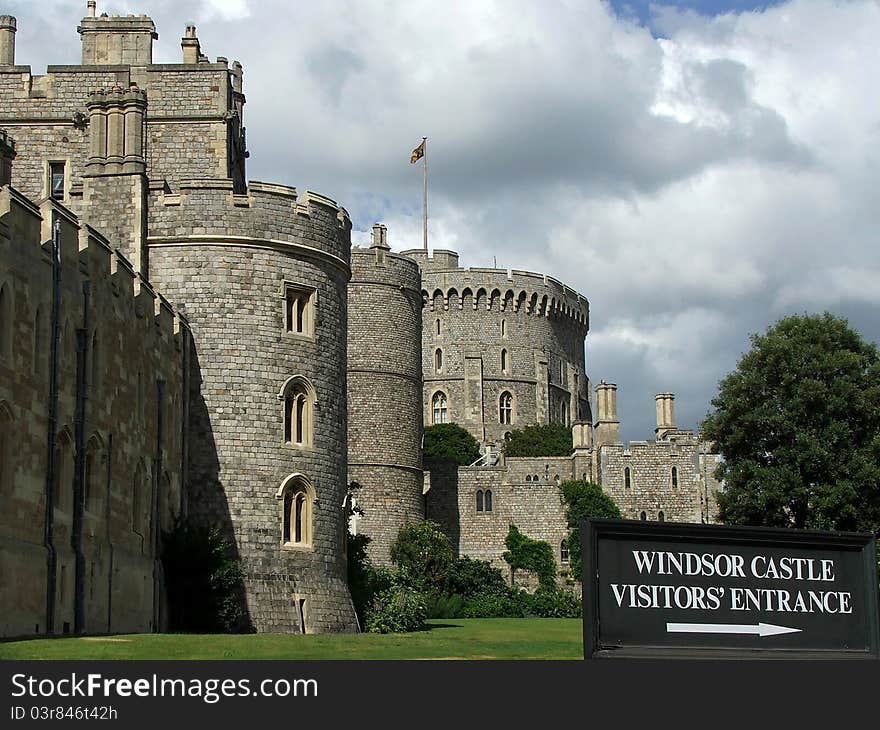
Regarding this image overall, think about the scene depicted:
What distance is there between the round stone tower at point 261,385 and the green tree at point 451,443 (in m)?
61.7

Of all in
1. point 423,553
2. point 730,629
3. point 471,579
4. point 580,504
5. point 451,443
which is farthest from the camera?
point 451,443

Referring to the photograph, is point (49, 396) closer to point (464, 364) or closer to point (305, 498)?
point (305, 498)

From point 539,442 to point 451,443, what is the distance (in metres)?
5.84

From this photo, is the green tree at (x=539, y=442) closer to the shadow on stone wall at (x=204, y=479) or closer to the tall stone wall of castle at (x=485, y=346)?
the tall stone wall of castle at (x=485, y=346)

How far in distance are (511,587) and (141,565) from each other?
4426cm

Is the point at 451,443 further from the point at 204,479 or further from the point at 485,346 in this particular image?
the point at 204,479

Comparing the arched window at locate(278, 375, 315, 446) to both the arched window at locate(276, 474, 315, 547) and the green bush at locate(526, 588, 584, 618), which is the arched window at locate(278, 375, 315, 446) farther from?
the green bush at locate(526, 588, 584, 618)

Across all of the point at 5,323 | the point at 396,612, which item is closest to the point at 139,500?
Answer: the point at 5,323

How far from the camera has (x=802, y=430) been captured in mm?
40375

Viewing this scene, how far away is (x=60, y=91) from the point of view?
1592 inches

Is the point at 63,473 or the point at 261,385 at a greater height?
the point at 261,385

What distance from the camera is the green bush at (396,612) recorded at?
37.9 meters

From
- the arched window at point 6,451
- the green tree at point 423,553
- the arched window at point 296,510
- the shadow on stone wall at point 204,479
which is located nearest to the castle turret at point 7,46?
the shadow on stone wall at point 204,479
